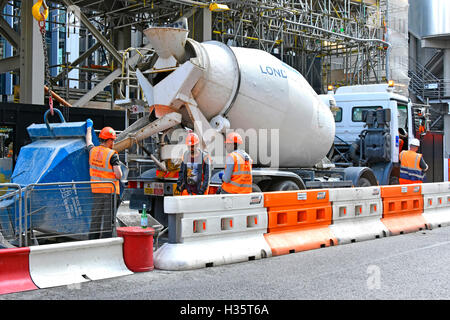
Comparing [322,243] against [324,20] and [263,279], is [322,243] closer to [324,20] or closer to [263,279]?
[263,279]

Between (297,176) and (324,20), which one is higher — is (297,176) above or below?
below

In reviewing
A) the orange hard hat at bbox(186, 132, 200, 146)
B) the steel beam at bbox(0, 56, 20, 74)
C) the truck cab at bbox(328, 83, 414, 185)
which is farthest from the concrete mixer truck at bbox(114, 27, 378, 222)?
the steel beam at bbox(0, 56, 20, 74)

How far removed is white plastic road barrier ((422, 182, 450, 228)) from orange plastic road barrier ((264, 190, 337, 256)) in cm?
327

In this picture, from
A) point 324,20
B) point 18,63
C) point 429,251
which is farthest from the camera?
point 324,20

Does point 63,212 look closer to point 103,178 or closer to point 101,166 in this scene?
point 103,178

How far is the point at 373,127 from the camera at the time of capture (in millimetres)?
14133

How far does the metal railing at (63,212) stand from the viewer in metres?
7.57

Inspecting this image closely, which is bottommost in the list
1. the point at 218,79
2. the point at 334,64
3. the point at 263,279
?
the point at 263,279

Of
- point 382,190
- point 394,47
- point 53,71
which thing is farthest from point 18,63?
point 394,47

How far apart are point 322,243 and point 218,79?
10.1 feet

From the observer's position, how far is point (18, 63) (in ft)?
66.4

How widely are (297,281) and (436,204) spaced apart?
6.60 m

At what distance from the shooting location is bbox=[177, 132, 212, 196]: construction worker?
887 centimetres

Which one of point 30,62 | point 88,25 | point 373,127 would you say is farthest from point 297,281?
point 88,25
